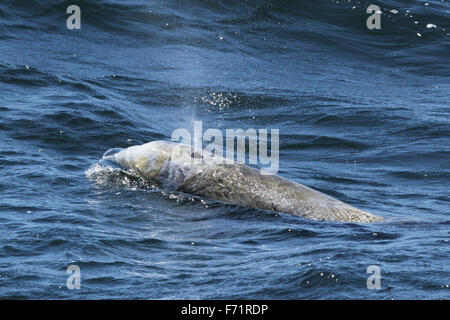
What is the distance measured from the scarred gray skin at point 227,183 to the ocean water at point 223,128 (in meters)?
0.19

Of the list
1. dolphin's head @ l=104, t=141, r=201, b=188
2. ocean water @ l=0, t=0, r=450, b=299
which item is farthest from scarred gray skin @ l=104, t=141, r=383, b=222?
ocean water @ l=0, t=0, r=450, b=299

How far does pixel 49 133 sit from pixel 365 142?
16.5 ft

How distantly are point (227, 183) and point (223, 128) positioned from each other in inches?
182

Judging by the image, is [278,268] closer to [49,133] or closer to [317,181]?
[317,181]

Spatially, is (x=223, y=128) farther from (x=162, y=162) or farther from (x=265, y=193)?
(x=265, y=193)

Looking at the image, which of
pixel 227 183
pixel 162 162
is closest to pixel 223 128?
pixel 162 162

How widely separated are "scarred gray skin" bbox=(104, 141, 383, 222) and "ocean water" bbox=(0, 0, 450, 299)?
187 mm

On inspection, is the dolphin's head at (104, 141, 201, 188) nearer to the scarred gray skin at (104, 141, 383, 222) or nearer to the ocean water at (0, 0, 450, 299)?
the scarred gray skin at (104, 141, 383, 222)

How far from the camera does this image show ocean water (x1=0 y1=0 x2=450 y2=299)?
703 centimetres

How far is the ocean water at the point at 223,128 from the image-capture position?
7.03m

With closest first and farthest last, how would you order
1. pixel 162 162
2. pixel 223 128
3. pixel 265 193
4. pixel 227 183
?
pixel 265 193
pixel 227 183
pixel 162 162
pixel 223 128

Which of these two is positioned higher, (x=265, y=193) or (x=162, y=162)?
(x=162, y=162)

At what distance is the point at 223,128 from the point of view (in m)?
14.1
